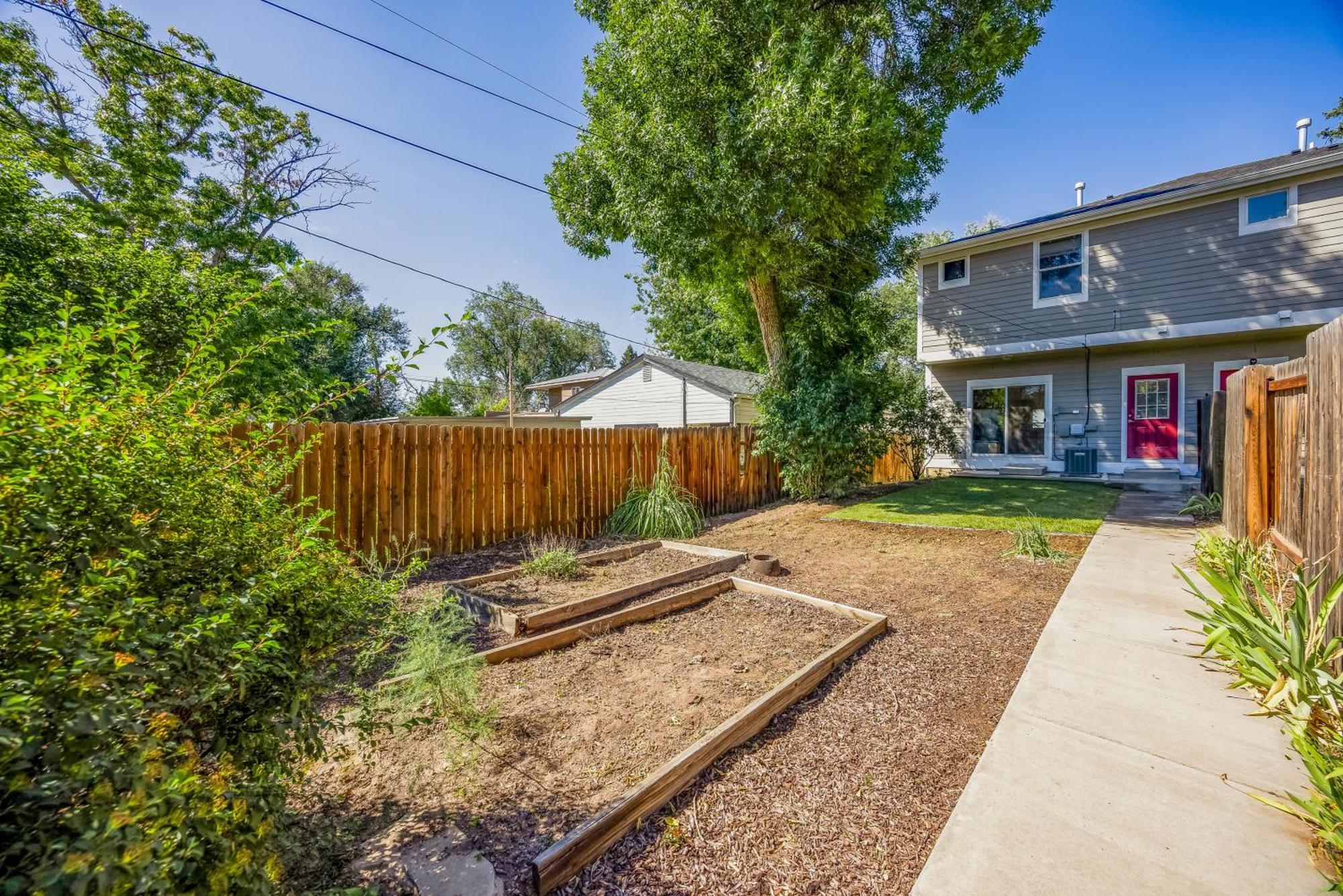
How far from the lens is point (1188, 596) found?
4020mm

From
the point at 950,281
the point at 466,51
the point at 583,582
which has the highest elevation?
the point at 466,51

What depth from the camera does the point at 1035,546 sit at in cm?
537

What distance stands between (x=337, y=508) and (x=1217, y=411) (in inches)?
449

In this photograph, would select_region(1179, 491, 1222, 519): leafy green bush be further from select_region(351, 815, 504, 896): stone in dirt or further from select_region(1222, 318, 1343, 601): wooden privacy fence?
select_region(351, 815, 504, 896): stone in dirt

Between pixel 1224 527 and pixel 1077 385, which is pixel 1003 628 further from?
pixel 1077 385

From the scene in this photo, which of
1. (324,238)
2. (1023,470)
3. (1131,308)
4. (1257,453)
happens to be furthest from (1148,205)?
(324,238)

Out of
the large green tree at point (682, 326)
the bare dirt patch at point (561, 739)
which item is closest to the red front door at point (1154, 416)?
the bare dirt patch at point (561, 739)

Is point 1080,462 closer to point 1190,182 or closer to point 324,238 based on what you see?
point 1190,182

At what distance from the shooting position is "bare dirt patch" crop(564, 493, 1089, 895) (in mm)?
A: 1747

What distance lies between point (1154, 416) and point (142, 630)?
14.2 meters

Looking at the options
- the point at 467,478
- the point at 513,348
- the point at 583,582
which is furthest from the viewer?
the point at 513,348

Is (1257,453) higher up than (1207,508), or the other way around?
(1257,453)

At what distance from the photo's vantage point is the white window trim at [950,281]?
39.1 ft

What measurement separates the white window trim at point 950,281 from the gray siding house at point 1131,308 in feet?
0.09
